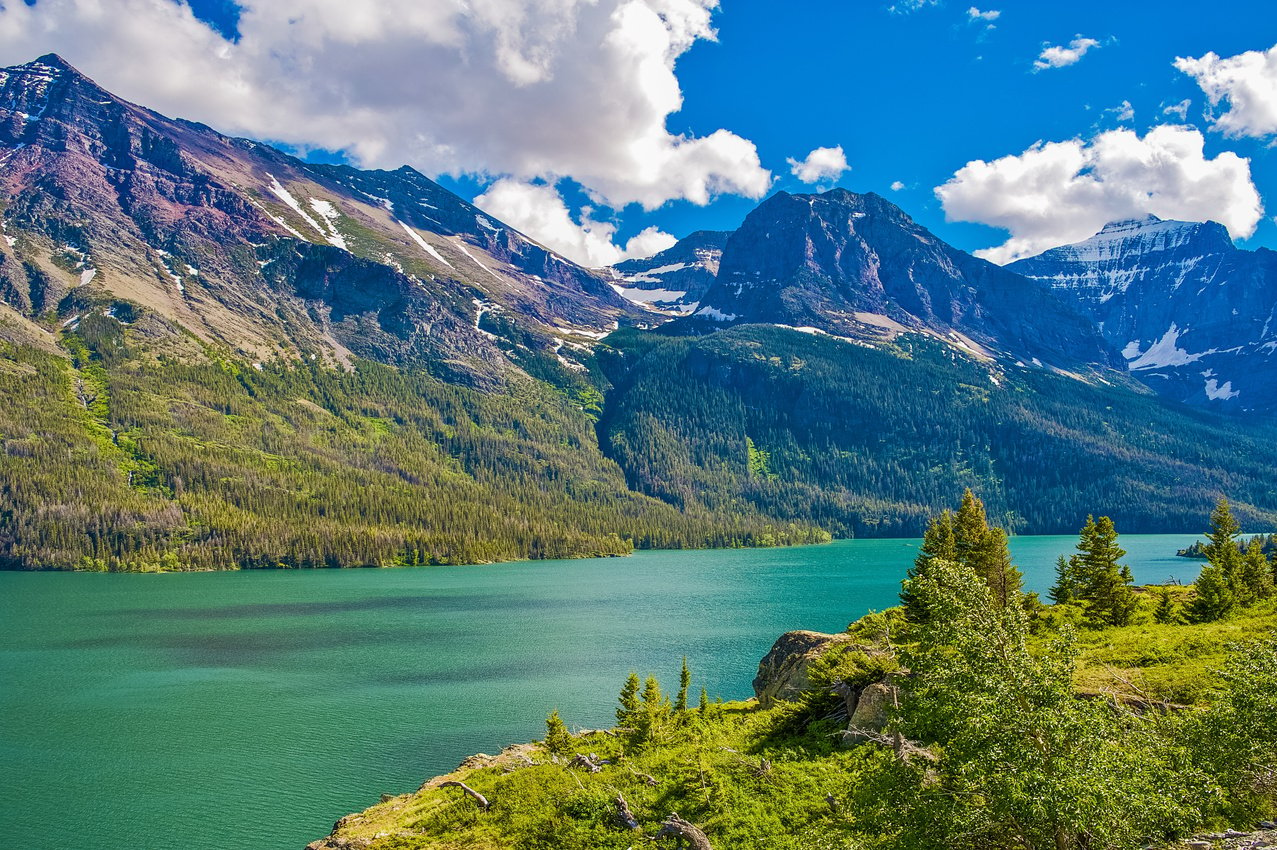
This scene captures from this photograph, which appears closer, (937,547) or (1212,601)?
(1212,601)

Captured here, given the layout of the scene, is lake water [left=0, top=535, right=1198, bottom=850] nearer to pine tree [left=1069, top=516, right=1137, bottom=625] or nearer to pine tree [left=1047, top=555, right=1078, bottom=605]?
pine tree [left=1047, top=555, right=1078, bottom=605]

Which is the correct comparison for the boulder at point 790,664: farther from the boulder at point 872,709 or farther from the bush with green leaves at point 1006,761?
the bush with green leaves at point 1006,761

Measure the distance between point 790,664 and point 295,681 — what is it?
54.1 meters

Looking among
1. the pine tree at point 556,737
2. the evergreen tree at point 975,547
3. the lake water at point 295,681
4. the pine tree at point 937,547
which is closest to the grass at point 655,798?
the pine tree at point 556,737

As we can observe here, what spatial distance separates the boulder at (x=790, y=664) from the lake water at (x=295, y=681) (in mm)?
21656

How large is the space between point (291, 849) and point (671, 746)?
21.5 m

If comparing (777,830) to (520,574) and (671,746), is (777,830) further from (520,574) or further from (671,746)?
(520,574)

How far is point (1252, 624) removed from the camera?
3575cm

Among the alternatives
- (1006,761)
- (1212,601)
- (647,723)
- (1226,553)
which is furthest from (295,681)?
(1226,553)

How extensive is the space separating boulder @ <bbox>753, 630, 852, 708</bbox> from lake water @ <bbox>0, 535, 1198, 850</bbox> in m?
21.7

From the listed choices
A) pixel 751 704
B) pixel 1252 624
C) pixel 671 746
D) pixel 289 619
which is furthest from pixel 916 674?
pixel 289 619

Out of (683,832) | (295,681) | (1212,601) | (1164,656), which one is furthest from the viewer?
→ (295,681)

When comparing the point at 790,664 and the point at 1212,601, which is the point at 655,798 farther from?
the point at 1212,601

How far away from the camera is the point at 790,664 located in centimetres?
3881
